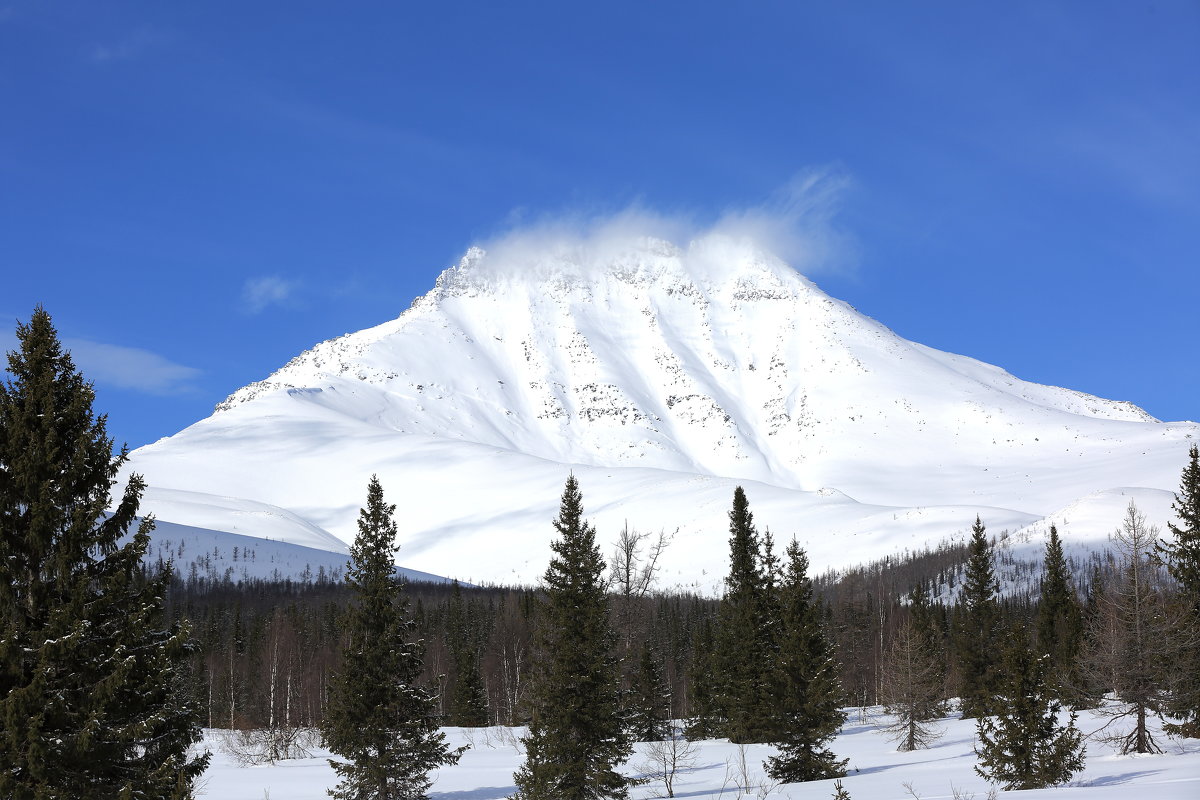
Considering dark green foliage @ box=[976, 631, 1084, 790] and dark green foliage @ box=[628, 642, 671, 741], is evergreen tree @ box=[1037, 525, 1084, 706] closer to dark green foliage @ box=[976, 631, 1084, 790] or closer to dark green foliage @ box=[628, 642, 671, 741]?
dark green foliage @ box=[628, 642, 671, 741]

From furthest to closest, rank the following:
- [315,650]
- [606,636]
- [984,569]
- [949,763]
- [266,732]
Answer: [315,650], [984,569], [266,732], [949,763], [606,636]

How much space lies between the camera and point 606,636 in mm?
34438

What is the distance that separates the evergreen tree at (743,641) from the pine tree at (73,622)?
3749cm

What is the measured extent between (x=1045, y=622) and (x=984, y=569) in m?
6.48

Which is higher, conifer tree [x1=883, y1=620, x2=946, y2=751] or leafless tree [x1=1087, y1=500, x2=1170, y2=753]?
leafless tree [x1=1087, y1=500, x2=1170, y2=753]

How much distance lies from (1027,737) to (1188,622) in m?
11.4

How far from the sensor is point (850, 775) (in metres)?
41.4

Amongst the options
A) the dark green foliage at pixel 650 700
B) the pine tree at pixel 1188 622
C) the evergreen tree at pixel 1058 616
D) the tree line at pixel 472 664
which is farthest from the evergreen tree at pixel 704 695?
the pine tree at pixel 1188 622

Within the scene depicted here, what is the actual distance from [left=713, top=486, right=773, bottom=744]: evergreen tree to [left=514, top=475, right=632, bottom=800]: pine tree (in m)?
18.1

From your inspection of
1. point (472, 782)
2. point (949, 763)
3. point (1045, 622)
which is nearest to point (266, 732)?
point (472, 782)

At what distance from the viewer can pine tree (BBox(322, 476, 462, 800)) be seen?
33.4 m

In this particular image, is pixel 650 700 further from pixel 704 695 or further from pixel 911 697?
pixel 911 697

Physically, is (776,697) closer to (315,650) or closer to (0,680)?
(0,680)

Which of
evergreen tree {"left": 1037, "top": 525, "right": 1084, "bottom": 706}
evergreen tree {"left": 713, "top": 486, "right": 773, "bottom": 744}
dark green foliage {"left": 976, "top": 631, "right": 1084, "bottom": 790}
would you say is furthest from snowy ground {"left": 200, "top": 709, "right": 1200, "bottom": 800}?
evergreen tree {"left": 1037, "top": 525, "right": 1084, "bottom": 706}
